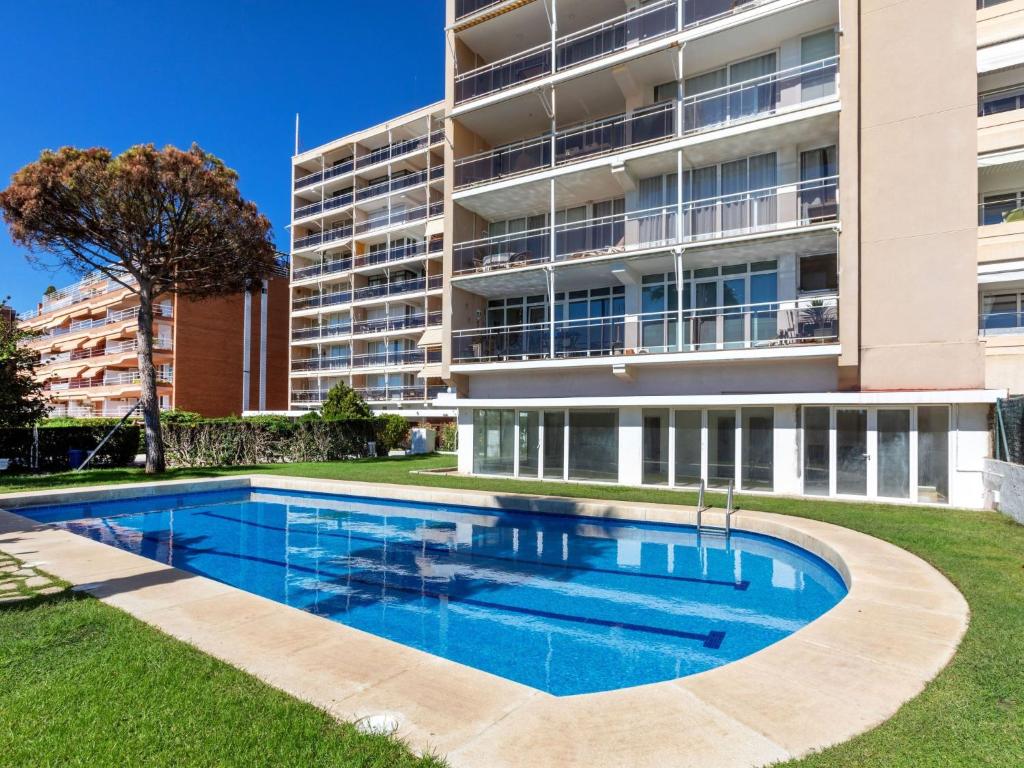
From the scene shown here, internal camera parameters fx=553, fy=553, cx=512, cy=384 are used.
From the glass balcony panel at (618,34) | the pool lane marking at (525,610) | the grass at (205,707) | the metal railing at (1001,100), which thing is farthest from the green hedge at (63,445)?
the metal railing at (1001,100)

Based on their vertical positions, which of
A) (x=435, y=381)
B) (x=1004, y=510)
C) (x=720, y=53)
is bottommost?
(x=1004, y=510)

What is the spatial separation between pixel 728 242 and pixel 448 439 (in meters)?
22.8

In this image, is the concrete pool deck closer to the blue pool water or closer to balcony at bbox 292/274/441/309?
the blue pool water

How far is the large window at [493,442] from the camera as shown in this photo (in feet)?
67.3

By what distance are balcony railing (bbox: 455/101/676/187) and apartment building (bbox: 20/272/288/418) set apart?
2827 centimetres

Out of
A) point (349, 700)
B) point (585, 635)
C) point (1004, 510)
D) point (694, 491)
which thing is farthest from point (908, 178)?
point (349, 700)

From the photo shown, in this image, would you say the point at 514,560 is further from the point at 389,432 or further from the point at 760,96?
the point at 389,432

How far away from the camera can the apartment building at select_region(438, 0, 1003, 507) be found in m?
14.4

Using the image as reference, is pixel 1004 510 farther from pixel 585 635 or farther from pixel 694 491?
pixel 585 635

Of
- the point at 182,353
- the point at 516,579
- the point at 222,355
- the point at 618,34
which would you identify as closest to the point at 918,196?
the point at 618,34

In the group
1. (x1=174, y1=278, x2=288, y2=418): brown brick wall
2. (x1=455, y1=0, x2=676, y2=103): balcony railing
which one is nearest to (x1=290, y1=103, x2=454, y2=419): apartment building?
(x1=174, y1=278, x2=288, y2=418): brown brick wall

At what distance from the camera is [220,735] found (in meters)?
3.52

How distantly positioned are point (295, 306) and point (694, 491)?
40.7m

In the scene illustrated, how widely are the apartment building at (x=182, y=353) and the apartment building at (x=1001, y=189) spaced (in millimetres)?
44227
